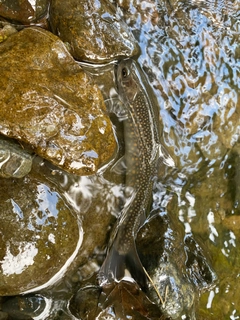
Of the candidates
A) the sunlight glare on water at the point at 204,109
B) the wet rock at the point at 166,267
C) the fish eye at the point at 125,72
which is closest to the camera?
the wet rock at the point at 166,267

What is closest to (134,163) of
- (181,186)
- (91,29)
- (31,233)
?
(181,186)

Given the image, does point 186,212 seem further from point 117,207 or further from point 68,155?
point 68,155

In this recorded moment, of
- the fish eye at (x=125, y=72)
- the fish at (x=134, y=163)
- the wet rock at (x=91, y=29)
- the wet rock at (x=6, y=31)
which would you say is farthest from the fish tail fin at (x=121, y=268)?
the wet rock at (x=6, y=31)

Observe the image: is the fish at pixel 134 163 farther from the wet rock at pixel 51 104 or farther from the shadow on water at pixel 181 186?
the wet rock at pixel 51 104

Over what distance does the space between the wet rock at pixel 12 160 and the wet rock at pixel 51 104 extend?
13 cm

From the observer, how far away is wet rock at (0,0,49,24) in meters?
3.98

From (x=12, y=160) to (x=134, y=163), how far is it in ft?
5.06

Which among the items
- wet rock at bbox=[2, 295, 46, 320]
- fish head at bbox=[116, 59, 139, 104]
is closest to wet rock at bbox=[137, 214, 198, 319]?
wet rock at bbox=[2, 295, 46, 320]

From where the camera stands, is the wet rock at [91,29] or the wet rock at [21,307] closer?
the wet rock at [21,307]

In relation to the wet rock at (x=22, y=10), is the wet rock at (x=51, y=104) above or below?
below

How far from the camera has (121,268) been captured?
429 cm

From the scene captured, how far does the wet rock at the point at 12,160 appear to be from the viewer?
142 inches

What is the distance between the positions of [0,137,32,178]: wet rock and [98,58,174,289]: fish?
1360 millimetres

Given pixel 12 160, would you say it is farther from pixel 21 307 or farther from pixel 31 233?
pixel 21 307
